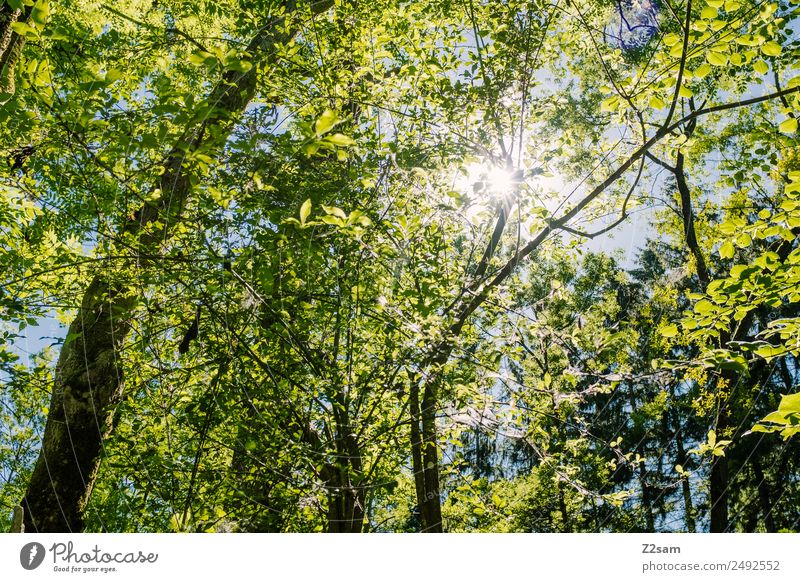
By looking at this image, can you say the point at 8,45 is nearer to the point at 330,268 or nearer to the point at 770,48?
the point at 330,268

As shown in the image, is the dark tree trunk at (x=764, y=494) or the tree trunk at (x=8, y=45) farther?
the dark tree trunk at (x=764, y=494)

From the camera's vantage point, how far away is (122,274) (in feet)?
8.35

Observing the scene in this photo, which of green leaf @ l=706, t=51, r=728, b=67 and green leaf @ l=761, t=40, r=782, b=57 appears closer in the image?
green leaf @ l=706, t=51, r=728, b=67

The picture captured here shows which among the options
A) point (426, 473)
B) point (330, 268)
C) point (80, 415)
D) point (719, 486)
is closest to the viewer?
point (330, 268)

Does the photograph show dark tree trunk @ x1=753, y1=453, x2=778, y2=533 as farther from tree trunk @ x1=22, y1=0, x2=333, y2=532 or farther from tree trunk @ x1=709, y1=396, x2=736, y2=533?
tree trunk @ x1=22, y1=0, x2=333, y2=532
